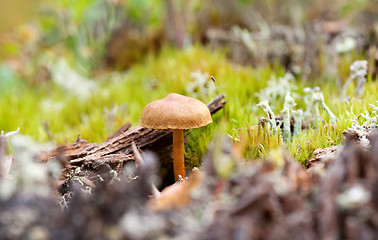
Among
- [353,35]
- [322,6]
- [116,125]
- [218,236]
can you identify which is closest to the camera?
[218,236]

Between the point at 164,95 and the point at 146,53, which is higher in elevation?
the point at 146,53

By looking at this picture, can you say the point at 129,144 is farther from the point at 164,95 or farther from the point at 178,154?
the point at 164,95

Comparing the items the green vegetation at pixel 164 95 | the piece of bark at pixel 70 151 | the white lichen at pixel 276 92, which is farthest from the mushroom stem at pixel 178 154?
the white lichen at pixel 276 92

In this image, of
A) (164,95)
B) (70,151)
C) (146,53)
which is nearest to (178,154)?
(70,151)

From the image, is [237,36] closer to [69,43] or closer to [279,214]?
[69,43]

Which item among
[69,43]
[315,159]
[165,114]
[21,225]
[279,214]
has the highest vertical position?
[69,43]

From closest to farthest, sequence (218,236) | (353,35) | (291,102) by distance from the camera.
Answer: (218,236), (291,102), (353,35)

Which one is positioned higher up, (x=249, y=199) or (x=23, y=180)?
(x=23, y=180)

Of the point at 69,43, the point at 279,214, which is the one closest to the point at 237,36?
the point at 69,43
